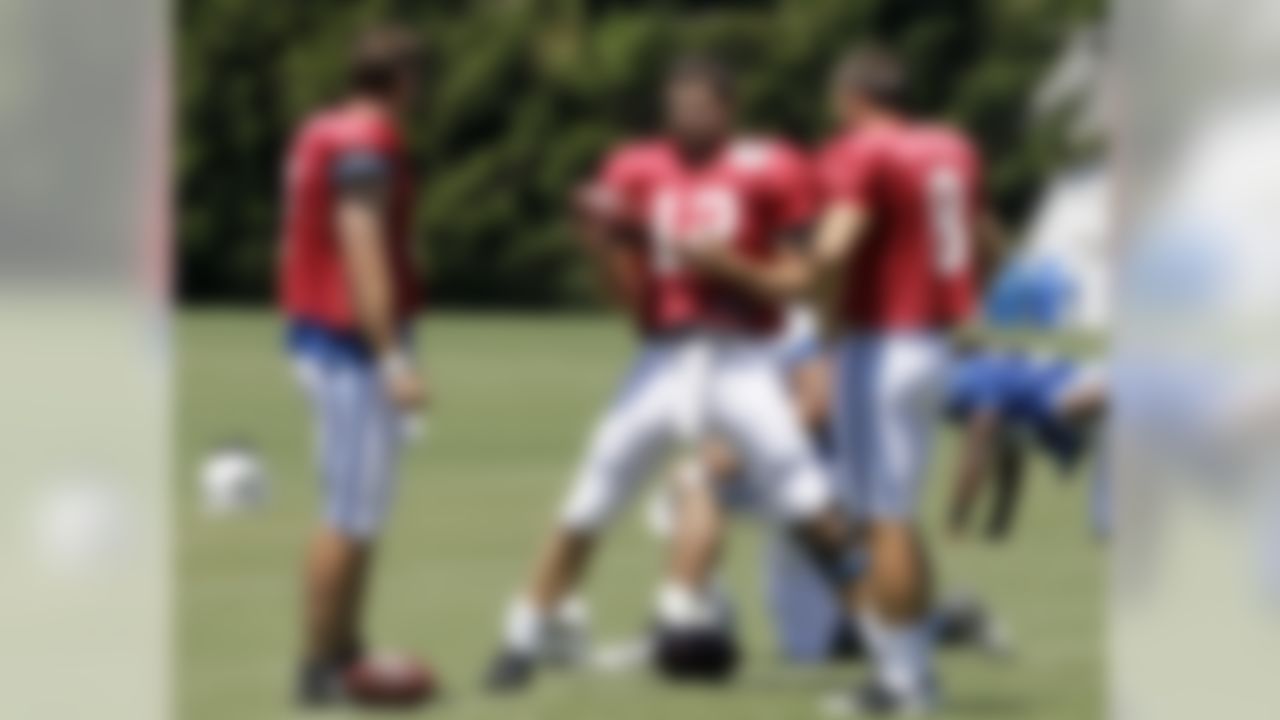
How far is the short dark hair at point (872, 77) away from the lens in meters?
6.61

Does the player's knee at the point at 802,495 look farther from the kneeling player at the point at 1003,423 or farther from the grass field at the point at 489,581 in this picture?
the kneeling player at the point at 1003,423

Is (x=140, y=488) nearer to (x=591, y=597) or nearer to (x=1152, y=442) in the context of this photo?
(x=1152, y=442)

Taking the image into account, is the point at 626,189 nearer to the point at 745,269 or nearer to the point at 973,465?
the point at 745,269

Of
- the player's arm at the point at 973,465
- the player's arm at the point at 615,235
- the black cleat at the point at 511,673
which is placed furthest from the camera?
the player's arm at the point at 973,465

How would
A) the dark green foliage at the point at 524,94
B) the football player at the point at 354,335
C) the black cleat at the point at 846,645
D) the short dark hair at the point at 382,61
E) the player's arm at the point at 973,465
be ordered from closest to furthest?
the football player at the point at 354,335 < the short dark hair at the point at 382,61 < the black cleat at the point at 846,645 < the player's arm at the point at 973,465 < the dark green foliage at the point at 524,94

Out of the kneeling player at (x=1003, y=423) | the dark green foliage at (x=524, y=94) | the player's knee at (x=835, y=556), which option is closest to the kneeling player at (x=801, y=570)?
the player's knee at (x=835, y=556)

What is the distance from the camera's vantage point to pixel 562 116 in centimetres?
2948

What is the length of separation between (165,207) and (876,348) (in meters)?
4.96

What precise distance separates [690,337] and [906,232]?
0.69 m

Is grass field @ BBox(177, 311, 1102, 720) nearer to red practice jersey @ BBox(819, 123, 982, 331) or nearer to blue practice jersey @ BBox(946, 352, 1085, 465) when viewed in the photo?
blue practice jersey @ BBox(946, 352, 1085, 465)

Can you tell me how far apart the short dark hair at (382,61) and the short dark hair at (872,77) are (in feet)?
3.16

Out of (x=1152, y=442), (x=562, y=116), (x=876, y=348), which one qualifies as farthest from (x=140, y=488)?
(x=562, y=116)

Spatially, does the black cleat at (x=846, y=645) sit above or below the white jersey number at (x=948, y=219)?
below

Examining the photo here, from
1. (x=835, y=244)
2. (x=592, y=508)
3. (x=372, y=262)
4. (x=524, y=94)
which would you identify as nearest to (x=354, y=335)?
(x=372, y=262)
